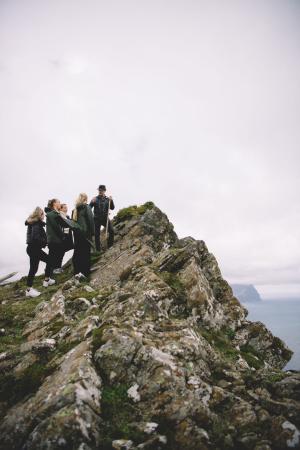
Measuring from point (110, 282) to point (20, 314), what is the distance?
4974 mm

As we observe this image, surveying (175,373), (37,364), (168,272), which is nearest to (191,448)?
(175,373)

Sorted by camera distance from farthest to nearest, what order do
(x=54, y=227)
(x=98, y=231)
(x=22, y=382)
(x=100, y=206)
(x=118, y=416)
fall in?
(x=98, y=231)
(x=100, y=206)
(x=54, y=227)
(x=22, y=382)
(x=118, y=416)

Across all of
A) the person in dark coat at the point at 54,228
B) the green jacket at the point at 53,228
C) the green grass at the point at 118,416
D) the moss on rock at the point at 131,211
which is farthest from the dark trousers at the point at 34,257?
the green grass at the point at 118,416

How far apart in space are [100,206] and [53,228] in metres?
4.89

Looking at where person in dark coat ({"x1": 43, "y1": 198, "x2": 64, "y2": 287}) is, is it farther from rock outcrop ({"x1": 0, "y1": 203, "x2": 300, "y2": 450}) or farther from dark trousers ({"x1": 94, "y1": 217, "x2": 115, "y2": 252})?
rock outcrop ({"x1": 0, "y1": 203, "x2": 300, "y2": 450})

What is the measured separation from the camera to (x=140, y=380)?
7230 mm

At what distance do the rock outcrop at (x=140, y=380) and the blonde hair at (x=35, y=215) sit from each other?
5.39m

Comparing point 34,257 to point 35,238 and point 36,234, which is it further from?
point 36,234

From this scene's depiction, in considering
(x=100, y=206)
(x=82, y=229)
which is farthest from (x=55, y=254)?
(x=100, y=206)

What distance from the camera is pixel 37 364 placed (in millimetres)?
8109

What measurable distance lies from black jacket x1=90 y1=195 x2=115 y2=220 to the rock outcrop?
8.66 meters

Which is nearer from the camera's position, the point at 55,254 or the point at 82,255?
the point at 82,255

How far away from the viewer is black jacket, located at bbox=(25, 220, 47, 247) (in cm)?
1569

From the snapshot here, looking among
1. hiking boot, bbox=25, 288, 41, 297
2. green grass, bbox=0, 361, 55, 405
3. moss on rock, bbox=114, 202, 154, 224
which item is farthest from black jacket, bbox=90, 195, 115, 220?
green grass, bbox=0, 361, 55, 405
